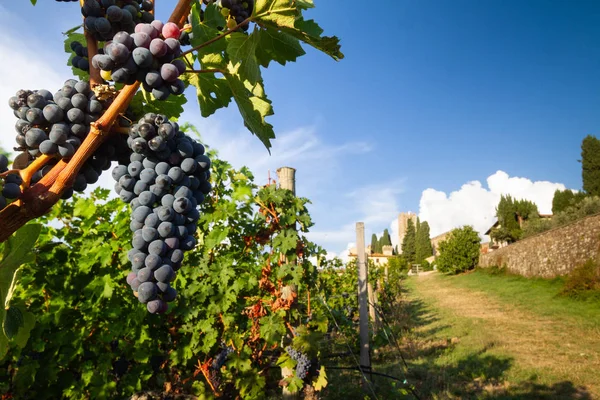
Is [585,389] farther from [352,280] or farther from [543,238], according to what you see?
[543,238]

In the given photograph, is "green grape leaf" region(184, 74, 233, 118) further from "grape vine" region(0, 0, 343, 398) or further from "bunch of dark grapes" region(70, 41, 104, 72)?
"bunch of dark grapes" region(70, 41, 104, 72)

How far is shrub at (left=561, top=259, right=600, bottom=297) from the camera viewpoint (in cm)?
1619

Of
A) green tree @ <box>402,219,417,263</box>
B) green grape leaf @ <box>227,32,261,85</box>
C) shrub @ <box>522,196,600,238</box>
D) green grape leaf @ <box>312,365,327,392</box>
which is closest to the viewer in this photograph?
green grape leaf @ <box>227,32,261,85</box>

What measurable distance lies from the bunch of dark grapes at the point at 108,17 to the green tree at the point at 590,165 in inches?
1795

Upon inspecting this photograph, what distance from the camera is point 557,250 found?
2217 centimetres

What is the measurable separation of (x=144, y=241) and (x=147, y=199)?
113mm

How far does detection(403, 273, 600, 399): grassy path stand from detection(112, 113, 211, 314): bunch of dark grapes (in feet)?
24.9

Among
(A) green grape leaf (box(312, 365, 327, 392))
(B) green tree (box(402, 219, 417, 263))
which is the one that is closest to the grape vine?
(A) green grape leaf (box(312, 365, 327, 392))

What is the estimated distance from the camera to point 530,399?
289 inches

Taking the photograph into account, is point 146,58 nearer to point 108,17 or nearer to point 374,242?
point 108,17

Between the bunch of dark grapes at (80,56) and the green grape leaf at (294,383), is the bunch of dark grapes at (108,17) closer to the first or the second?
the bunch of dark grapes at (80,56)

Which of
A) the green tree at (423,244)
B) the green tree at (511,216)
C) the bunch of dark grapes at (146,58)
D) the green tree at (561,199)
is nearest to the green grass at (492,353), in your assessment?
the bunch of dark grapes at (146,58)

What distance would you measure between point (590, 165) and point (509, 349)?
36412mm

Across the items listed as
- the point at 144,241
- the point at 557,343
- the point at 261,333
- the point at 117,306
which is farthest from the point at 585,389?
the point at 144,241
